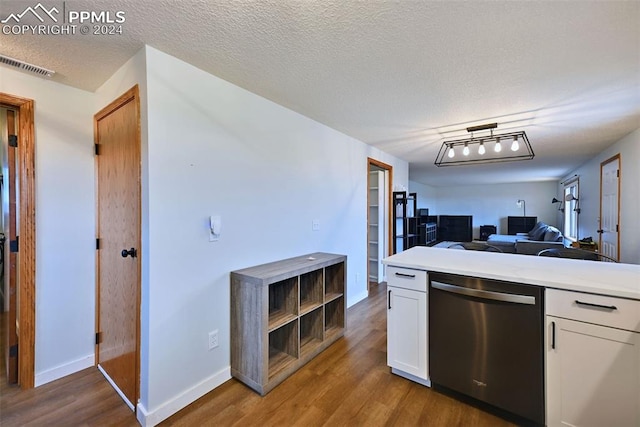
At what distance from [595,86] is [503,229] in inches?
341

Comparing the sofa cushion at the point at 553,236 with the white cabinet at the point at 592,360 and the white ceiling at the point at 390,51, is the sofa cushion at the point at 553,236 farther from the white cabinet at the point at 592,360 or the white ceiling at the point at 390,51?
the white cabinet at the point at 592,360

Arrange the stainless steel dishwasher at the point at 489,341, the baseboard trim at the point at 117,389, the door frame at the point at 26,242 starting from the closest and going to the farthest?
the stainless steel dishwasher at the point at 489,341 < the baseboard trim at the point at 117,389 < the door frame at the point at 26,242

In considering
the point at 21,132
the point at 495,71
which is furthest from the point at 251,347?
the point at 495,71

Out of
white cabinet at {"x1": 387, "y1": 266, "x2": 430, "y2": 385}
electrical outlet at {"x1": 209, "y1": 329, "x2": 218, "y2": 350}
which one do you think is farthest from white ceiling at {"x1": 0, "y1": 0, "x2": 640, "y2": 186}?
electrical outlet at {"x1": 209, "y1": 329, "x2": 218, "y2": 350}

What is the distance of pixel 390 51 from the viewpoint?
1693 mm

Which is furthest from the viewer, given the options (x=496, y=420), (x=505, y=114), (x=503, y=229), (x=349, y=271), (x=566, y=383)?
(x=503, y=229)

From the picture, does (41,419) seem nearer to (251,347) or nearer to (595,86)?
(251,347)

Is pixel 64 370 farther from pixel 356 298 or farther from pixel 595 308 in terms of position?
pixel 595 308

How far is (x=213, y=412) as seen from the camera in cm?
175

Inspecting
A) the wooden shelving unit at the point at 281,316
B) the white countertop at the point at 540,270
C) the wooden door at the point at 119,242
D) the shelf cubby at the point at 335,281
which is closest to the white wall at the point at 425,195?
the shelf cubby at the point at 335,281

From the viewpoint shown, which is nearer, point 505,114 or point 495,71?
point 495,71

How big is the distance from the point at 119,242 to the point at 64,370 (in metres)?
1.16

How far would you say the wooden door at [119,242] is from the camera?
177cm

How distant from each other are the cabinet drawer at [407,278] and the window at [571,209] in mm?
6405
